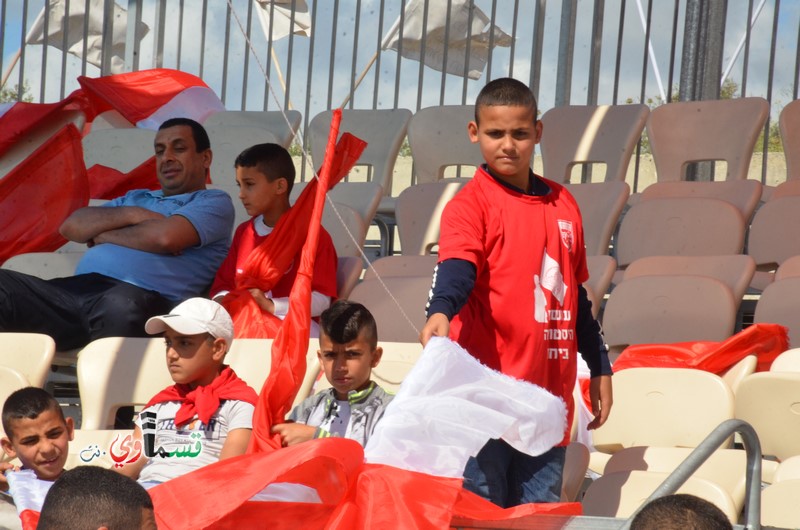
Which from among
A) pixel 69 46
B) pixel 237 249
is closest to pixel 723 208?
pixel 237 249

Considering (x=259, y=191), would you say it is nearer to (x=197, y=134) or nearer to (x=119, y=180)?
(x=197, y=134)

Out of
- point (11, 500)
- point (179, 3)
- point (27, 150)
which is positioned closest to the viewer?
point (11, 500)

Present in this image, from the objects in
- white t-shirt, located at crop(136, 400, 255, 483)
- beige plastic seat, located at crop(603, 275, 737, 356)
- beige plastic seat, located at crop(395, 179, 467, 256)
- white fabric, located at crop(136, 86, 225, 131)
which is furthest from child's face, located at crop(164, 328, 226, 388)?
white fabric, located at crop(136, 86, 225, 131)

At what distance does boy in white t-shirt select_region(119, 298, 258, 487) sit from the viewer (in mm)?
3414

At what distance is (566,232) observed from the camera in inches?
118

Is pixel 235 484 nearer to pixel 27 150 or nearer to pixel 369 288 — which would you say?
pixel 369 288

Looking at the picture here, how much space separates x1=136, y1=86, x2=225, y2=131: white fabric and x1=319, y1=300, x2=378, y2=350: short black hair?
373 centimetres

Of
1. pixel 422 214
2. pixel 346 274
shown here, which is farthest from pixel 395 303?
pixel 422 214

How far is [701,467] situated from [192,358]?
1.46 m

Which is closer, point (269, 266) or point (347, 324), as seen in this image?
point (347, 324)

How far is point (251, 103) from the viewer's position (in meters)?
8.66

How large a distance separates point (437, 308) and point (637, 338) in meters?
2.55

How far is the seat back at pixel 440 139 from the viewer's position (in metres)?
6.60

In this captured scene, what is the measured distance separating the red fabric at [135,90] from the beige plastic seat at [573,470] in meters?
4.10
